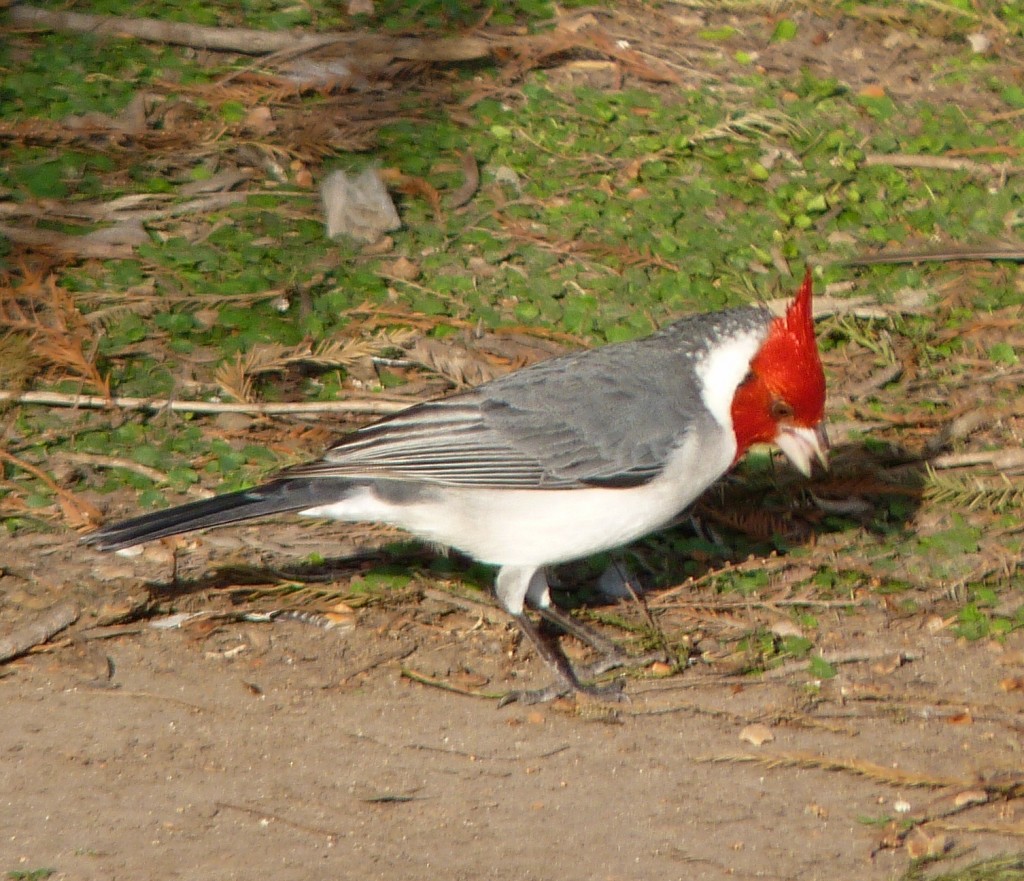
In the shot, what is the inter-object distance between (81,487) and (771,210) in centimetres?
381

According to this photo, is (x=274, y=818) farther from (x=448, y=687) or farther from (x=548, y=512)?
(x=548, y=512)

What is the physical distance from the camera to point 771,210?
24.3 feet

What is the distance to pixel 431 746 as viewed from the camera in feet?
15.0

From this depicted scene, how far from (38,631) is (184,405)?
1.48 metres

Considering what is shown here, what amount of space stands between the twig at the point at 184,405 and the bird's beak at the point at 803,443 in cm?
177

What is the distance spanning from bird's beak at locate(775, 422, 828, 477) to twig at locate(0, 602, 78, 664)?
264 cm

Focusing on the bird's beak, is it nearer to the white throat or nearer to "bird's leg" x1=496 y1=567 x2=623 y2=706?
the white throat

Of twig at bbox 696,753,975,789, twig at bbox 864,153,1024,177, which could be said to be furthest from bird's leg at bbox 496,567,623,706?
twig at bbox 864,153,1024,177

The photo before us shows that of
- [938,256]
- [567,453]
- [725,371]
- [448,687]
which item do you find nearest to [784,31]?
[938,256]

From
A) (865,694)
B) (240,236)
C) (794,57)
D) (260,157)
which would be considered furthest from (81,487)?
(794,57)

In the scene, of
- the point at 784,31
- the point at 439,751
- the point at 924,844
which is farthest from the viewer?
the point at 784,31

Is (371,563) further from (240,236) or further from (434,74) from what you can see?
(434,74)

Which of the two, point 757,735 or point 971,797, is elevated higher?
point 971,797

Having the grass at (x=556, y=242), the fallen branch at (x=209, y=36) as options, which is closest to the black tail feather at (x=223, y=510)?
the grass at (x=556, y=242)
